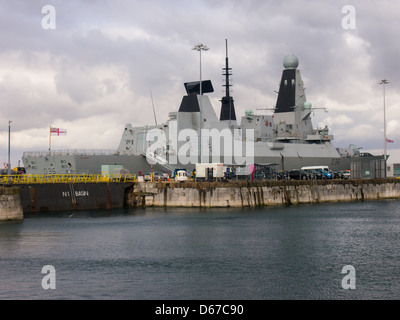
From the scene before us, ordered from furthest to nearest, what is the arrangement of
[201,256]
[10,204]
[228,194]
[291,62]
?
[291,62], [228,194], [10,204], [201,256]

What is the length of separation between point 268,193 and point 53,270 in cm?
3712

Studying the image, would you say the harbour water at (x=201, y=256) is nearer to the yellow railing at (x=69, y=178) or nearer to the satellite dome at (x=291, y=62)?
the yellow railing at (x=69, y=178)

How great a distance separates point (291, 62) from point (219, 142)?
2852 cm

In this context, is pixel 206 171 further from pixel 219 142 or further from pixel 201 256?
pixel 201 256

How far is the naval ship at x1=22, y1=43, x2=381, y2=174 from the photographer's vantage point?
69688 mm

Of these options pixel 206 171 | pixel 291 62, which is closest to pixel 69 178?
pixel 206 171

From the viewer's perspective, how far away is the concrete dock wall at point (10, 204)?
1629 inches

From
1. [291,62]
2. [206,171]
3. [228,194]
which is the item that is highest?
[291,62]

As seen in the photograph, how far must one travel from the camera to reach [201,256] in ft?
102
